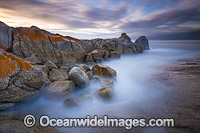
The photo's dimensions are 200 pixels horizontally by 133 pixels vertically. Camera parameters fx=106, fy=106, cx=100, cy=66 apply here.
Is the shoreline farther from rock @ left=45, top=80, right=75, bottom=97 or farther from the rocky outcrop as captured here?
the rocky outcrop

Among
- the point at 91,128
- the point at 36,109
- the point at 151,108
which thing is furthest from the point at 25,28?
the point at 151,108

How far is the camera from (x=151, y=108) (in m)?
4.18

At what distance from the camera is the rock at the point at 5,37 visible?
747 centimetres

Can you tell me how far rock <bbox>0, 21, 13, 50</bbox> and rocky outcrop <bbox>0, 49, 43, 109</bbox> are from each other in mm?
5109

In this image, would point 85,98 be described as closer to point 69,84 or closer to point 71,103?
point 71,103

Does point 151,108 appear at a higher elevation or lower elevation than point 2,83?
lower

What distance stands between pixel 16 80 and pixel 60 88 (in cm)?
156

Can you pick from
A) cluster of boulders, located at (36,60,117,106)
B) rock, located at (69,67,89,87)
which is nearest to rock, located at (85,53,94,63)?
cluster of boulders, located at (36,60,117,106)

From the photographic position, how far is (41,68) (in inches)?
236

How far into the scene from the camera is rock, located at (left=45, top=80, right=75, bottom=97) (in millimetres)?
4418

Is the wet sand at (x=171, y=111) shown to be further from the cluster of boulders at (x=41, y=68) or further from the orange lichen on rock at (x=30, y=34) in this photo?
the orange lichen on rock at (x=30, y=34)

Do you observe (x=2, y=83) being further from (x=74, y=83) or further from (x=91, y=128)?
(x=91, y=128)

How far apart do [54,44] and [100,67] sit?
5.44 metres

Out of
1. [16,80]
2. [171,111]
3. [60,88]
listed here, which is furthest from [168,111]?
[16,80]
